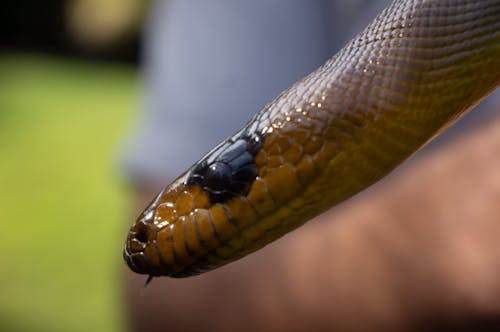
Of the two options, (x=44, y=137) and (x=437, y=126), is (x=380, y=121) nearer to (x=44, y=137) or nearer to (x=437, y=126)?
(x=437, y=126)

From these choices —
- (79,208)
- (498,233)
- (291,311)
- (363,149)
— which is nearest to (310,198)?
(363,149)

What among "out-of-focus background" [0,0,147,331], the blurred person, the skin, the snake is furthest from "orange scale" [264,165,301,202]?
"out-of-focus background" [0,0,147,331]

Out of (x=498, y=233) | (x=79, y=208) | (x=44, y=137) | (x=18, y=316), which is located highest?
(x=44, y=137)

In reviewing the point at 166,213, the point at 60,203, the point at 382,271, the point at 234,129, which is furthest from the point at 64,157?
the point at 166,213

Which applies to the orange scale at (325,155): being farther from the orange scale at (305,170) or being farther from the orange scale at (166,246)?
the orange scale at (166,246)

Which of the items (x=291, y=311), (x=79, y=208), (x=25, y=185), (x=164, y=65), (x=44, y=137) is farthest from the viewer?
(x=44, y=137)

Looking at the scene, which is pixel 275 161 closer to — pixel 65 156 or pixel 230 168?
pixel 230 168

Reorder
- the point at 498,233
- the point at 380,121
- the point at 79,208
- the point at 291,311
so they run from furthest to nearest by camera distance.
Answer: the point at 79,208 → the point at 291,311 → the point at 498,233 → the point at 380,121
